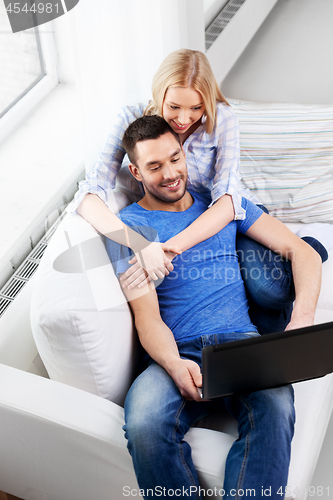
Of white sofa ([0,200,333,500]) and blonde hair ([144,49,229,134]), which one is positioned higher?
blonde hair ([144,49,229,134])

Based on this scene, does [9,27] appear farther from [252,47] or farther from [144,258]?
[252,47]

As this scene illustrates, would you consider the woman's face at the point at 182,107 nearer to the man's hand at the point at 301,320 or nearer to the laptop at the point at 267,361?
the man's hand at the point at 301,320

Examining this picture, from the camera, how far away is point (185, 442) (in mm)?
1071

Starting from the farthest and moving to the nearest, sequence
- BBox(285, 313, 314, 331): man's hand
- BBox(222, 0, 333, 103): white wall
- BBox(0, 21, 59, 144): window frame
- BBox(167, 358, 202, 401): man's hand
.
Result: BBox(222, 0, 333, 103): white wall, BBox(0, 21, 59, 144): window frame, BBox(285, 313, 314, 331): man's hand, BBox(167, 358, 202, 401): man's hand

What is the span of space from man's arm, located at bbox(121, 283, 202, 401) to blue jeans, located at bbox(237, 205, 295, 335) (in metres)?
0.31

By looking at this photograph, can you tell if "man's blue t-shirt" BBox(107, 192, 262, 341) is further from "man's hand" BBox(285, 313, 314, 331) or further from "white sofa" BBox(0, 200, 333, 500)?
"white sofa" BBox(0, 200, 333, 500)

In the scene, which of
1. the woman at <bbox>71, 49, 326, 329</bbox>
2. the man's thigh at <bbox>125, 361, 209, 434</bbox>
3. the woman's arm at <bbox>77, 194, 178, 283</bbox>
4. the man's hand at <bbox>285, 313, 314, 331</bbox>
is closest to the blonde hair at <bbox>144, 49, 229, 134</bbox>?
the woman at <bbox>71, 49, 326, 329</bbox>

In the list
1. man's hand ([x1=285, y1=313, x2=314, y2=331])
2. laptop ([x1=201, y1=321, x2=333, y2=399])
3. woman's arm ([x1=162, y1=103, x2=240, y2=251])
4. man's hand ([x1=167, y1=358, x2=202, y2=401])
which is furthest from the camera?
woman's arm ([x1=162, y1=103, x2=240, y2=251])

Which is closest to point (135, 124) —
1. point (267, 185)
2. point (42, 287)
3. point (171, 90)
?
point (171, 90)

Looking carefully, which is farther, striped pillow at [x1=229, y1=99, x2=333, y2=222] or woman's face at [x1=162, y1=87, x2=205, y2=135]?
striped pillow at [x1=229, y1=99, x2=333, y2=222]

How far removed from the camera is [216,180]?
5.01 ft

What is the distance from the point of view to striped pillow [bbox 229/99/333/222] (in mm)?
1810

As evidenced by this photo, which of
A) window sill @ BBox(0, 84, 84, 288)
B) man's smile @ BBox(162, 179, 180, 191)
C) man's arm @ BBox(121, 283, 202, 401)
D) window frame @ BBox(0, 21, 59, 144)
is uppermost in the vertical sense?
window frame @ BBox(0, 21, 59, 144)

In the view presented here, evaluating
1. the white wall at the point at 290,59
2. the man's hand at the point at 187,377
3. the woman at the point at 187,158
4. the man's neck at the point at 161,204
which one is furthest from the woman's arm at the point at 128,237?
the white wall at the point at 290,59
